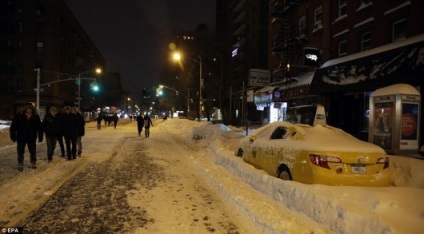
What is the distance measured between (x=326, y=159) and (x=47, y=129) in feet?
30.2

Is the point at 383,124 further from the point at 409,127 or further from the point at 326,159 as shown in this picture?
the point at 326,159

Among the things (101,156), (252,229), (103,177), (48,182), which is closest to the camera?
(252,229)

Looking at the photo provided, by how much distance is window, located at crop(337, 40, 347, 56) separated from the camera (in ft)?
64.5

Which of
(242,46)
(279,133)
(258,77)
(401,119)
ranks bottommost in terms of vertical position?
(279,133)

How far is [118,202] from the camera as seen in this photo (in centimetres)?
689

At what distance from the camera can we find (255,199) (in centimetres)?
677

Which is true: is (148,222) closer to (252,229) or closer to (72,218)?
(72,218)

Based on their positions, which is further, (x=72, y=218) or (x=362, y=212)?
(x=72, y=218)

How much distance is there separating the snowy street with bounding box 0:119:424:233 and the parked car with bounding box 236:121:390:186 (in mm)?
397

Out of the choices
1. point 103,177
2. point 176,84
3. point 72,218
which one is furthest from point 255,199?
point 176,84

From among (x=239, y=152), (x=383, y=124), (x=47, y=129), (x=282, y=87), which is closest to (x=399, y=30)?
(x=383, y=124)

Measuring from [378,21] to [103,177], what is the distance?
1392cm

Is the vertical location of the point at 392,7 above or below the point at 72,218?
above

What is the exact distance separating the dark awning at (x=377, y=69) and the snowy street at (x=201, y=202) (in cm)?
480
